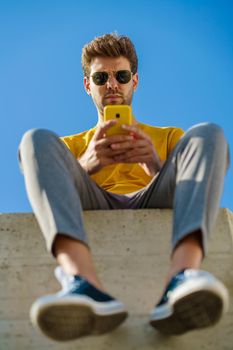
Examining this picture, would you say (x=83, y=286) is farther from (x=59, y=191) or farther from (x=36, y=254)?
(x=36, y=254)

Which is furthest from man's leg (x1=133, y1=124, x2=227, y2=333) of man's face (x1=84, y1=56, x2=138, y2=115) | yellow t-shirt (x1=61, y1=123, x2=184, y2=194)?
man's face (x1=84, y1=56, x2=138, y2=115)

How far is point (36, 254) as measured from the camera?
9.38 ft

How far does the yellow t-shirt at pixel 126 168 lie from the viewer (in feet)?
10.8

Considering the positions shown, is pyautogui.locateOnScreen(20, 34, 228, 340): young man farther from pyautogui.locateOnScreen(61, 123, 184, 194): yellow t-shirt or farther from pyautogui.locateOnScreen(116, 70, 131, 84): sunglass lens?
pyautogui.locateOnScreen(116, 70, 131, 84): sunglass lens

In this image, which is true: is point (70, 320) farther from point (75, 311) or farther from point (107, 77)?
point (107, 77)

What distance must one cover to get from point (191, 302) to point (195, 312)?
7cm

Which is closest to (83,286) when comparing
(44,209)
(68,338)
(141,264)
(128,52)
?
(68,338)

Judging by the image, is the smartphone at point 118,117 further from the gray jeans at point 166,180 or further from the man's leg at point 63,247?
the man's leg at point 63,247

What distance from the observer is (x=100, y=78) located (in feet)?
12.1

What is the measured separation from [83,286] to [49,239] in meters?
0.24

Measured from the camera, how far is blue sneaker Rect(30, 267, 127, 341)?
2014 millimetres

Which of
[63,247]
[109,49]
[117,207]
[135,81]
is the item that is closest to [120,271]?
[117,207]

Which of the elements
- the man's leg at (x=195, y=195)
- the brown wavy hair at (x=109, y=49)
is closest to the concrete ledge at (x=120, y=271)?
the man's leg at (x=195, y=195)

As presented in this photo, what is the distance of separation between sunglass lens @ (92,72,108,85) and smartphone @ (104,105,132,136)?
26.0 inches
